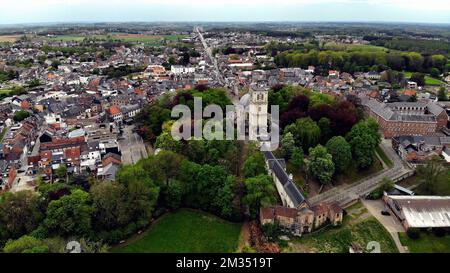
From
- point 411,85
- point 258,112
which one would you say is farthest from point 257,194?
point 411,85

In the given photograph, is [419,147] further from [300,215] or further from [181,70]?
[181,70]

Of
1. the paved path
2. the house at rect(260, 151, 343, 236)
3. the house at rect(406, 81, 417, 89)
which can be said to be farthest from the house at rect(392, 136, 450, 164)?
the house at rect(406, 81, 417, 89)

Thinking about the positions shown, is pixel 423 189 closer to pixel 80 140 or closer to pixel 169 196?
pixel 169 196

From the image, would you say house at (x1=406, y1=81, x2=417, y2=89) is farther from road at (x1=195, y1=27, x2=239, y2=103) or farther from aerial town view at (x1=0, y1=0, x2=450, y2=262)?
road at (x1=195, y1=27, x2=239, y2=103)

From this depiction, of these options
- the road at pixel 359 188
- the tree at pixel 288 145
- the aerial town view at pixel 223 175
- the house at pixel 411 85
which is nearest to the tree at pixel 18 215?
the aerial town view at pixel 223 175

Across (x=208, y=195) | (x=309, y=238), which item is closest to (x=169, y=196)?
(x=208, y=195)

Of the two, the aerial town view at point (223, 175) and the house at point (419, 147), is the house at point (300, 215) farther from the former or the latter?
the house at point (419, 147)
